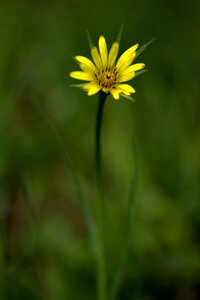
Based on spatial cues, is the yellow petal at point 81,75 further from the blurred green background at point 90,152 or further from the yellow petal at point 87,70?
the blurred green background at point 90,152

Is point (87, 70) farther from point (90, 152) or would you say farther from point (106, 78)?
point (90, 152)

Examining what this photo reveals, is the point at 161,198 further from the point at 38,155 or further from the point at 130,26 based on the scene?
the point at 130,26

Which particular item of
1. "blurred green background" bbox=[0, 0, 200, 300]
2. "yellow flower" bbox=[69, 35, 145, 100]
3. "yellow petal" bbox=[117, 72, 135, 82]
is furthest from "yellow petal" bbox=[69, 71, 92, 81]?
"blurred green background" bbox=[0, 0, 200, 300]

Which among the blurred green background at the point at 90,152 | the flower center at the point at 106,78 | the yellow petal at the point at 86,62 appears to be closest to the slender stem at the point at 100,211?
the flower center at the point at 106,78

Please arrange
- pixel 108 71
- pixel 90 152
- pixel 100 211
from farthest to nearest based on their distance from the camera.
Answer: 1. pixel 90 152
2. pixel 100 211
3. pixel 108 71

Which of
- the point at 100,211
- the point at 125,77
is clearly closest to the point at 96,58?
the point at 125,77

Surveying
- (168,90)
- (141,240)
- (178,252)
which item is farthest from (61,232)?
(168,90)

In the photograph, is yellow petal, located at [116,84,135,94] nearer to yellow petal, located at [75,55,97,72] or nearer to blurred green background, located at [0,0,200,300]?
yellow petal, located at [75,55,97,72]
